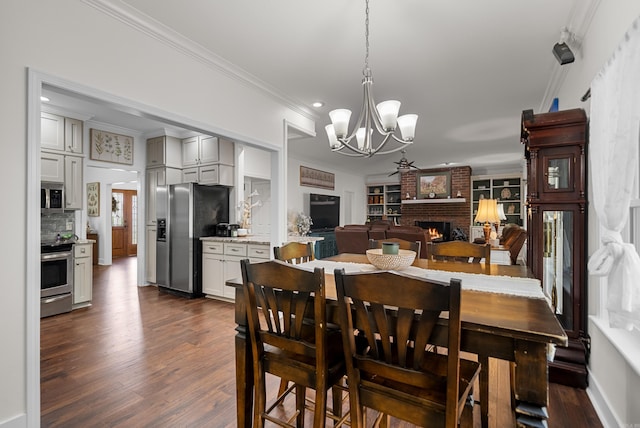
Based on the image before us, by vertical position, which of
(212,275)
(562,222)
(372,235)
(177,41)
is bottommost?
(212,275)

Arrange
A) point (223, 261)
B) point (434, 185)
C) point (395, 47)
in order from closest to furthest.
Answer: point (395, 47), point (223, 261), point (434, 185)

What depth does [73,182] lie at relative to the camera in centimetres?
405

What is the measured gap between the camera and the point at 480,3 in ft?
6.82

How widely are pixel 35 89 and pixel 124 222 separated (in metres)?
8.09

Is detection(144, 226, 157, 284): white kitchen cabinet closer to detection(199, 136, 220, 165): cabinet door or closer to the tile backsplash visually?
the tile backsplash

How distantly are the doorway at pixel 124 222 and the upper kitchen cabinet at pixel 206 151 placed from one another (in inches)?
194

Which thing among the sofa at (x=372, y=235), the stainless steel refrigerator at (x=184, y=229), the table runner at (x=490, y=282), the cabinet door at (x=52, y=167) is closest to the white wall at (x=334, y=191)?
the sofa at (x=372, y=235)

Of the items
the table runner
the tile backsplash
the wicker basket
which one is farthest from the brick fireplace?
the tile backsplash

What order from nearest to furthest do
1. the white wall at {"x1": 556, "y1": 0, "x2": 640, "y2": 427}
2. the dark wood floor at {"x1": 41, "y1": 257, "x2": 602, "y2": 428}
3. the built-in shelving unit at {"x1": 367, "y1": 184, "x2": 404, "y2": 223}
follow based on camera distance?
1. the white wall at {"x1": 556, "y1": 0, "x2": 640, "y2": 427}
2. the dark wood floor at {"x1": 41, "y1": 257, "x2": 602, "y2": 428}
3. the built-in shelving unit at {"x1": 367, "y1": 184, "x2": 404, "y2": 223}

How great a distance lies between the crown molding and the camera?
2084mm

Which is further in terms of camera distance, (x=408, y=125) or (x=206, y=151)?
(x=206, y=151)

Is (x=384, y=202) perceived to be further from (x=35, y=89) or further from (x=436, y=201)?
(x=35, y=89)

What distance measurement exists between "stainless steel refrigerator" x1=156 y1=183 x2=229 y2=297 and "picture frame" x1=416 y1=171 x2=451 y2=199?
6328 mm

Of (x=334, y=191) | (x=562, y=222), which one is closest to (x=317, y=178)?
(x=334, y=191)
